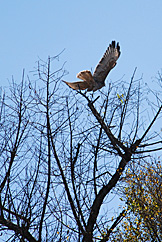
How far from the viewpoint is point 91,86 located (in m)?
7.32

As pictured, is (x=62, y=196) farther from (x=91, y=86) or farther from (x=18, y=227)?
(x=91, y=86)

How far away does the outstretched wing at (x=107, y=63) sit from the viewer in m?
7.73

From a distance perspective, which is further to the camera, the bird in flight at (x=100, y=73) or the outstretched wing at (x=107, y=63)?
the outstretched wing at (x=107, y=63)

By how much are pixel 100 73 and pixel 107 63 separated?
0.31 meters

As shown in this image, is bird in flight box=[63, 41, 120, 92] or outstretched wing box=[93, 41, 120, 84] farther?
outstretched wing box=[93, 41, 120, 84]

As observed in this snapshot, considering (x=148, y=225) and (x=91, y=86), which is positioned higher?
(x=91, y=86)

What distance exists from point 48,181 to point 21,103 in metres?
1.10

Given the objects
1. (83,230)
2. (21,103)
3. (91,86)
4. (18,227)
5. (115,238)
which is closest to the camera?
(18,227)

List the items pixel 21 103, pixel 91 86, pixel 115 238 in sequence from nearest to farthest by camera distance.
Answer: pixel 21 103 < pixel 115 238 < pixel 91 86

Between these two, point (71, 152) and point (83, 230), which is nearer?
point (83, 230)

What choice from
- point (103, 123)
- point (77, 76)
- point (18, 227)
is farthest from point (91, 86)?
point (18, 227)

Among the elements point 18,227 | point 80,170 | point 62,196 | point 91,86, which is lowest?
point 18,227

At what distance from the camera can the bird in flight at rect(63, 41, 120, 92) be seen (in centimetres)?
729

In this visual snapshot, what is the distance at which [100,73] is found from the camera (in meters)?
7.82
